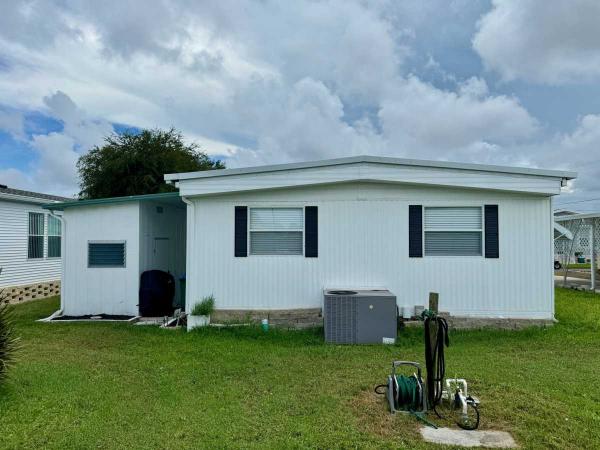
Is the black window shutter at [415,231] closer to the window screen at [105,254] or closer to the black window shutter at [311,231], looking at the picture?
the black window shutter at [311,231]

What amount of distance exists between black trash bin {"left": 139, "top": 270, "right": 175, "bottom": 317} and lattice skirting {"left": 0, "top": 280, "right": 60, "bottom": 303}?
16.5 feet

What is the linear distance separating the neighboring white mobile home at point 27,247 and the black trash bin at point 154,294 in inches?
178

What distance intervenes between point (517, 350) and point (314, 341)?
3.06m

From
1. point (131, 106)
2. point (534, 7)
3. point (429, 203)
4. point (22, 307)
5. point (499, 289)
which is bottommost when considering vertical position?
point (22, 307)

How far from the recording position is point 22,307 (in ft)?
35.4

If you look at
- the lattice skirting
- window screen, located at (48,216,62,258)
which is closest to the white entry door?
the lattice skirting

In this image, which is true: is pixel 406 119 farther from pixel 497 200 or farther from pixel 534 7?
pixel 497 200

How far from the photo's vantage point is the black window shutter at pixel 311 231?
7586mm

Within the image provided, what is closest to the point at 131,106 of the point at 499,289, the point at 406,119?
the point at 406,119

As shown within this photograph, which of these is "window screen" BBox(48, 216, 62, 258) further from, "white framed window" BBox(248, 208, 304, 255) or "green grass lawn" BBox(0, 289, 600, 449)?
"white framed window" BBox(248, 208, 304, 255)

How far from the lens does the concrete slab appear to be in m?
3.21

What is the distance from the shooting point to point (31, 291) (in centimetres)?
1239

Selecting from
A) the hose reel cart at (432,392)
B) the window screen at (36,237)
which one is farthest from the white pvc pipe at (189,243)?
the window screen at (36,237)

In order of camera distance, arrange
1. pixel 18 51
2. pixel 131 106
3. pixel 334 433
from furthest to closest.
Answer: pixel 131 106
pixel 18 51
pixel 334 433
